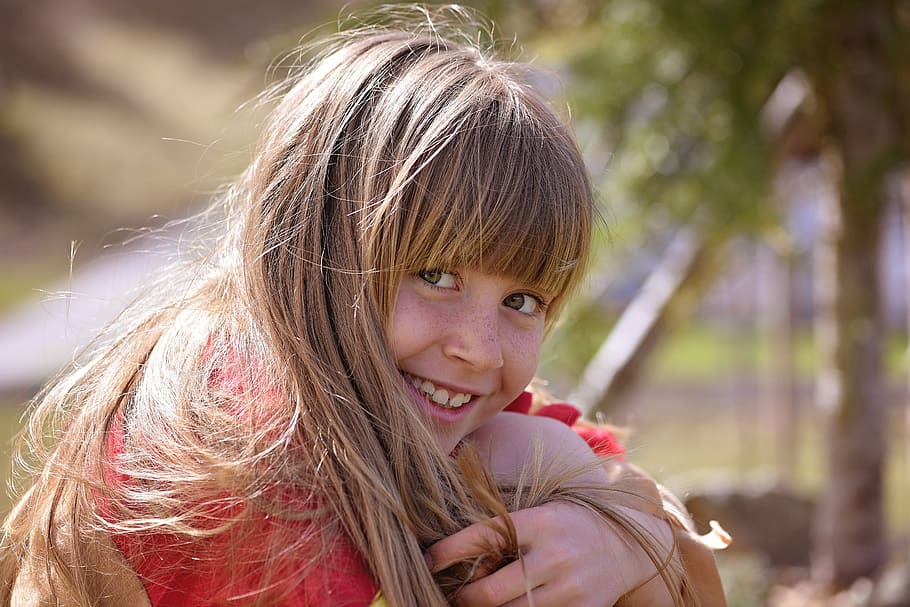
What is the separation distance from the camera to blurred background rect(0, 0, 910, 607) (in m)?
2.43

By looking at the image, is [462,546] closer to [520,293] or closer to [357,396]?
[357,396]

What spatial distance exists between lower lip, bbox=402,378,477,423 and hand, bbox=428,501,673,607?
14cm

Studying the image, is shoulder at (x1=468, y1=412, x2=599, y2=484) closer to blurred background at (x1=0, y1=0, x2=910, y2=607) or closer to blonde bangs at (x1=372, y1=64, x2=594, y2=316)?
blonde bangs at (x1=372, y1=64, x2=594, y2=316)

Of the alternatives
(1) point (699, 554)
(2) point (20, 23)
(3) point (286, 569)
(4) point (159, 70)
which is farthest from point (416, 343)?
(2) point (20, 23)

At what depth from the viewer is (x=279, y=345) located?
3.14 ft

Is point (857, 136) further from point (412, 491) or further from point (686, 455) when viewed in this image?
point (686, 455)

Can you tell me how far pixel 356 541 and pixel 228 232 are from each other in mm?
426

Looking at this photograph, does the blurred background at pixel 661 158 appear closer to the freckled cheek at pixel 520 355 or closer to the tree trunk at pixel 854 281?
the tree trunk at pixel 854 281

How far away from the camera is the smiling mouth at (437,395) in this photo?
1017mm

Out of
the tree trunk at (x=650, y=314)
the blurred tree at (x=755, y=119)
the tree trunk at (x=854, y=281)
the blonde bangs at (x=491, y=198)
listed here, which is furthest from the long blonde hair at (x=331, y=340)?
the tree trunk at (x=650, y=314)

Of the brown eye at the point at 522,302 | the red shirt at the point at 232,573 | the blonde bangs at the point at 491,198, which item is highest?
the blonde bangs at the point at 491,198

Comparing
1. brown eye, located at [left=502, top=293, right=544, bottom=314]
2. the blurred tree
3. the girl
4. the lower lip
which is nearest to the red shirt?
the girl

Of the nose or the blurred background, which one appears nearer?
the nose

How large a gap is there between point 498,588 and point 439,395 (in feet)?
0.69
